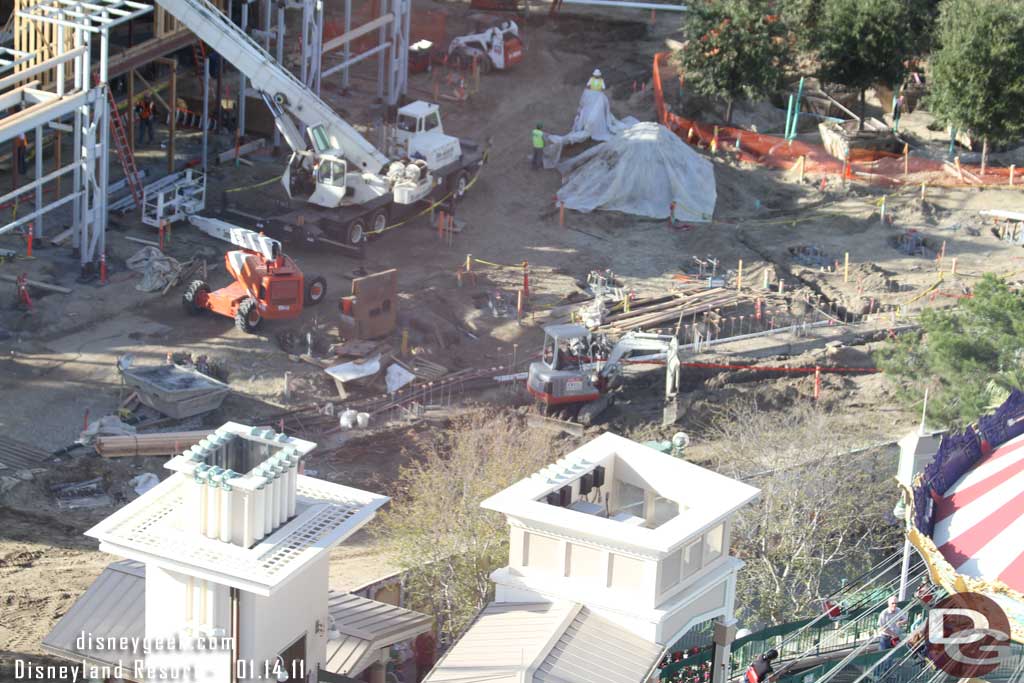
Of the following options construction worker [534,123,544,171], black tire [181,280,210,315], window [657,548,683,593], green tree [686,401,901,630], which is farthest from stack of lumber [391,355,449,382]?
window [657,548,683,593]

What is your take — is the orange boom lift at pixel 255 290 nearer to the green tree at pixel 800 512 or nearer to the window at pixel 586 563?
the green tree at pixel 800 512

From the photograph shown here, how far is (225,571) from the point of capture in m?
23.6

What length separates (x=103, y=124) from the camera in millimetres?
45688

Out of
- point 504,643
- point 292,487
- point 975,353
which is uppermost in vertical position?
point 292,487

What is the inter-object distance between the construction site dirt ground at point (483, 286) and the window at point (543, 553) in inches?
309

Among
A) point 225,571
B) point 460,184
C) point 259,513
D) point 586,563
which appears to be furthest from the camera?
point 460,184

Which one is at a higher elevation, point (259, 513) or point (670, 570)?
point (259, 513)

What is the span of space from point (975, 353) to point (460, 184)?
1959 centimetres

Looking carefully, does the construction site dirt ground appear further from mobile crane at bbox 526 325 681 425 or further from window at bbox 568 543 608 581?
window at bbox 568 543 608 581

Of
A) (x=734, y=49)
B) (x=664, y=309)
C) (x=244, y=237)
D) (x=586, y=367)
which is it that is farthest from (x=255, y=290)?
(x=734, y=49)

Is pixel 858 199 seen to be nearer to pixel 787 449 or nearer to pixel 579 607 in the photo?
pixel 787 449

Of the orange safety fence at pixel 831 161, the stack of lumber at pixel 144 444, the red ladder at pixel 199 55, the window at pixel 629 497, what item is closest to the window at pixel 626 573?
the window at pixel 629 497

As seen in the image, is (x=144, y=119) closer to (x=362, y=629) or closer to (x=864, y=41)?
(x=864, y=41)

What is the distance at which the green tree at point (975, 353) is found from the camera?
37.0 meters
